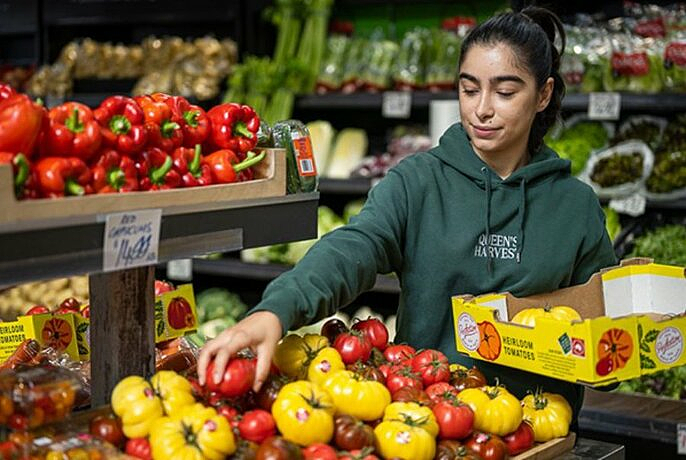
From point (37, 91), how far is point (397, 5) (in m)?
2.14

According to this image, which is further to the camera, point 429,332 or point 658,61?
point 658,61

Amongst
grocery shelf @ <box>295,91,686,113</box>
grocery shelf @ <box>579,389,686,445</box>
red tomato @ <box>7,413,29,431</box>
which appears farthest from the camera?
grocery shelf @ <box>295,91,686,113</box>

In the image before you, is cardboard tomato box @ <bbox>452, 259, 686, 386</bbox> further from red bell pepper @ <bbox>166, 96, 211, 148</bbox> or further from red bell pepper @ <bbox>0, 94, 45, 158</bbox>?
red bell pepper @ <bbox>0, 94, 45, 158</bbox>

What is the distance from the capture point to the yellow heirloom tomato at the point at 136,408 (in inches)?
69.3

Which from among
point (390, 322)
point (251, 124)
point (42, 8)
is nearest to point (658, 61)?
point (390, 322)

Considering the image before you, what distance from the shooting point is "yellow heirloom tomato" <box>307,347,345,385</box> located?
198cm

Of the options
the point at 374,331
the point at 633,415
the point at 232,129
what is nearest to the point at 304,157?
the point at 232,129

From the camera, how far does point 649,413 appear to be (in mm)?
3926

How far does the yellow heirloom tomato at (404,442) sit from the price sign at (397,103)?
126 inches

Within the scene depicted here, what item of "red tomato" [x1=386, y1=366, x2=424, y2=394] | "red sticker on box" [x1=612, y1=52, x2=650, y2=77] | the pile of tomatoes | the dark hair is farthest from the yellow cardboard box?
"red sticker on box" [x1=612, y1=52, x2=650, y2=77]

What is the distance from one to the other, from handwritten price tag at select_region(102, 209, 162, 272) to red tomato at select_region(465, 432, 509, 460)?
71 centimetres

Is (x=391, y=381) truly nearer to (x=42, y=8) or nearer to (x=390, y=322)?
(x=390, y=322)

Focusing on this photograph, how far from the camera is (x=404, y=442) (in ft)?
6.01

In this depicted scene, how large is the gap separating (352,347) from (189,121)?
571mm
